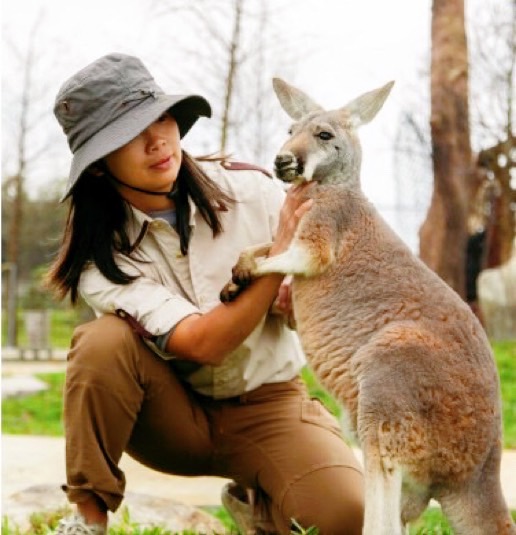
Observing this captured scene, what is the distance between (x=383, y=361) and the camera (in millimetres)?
2094

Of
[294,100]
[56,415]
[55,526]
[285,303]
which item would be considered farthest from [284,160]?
[56,415]

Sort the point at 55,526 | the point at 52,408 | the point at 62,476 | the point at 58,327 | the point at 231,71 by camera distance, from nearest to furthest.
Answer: the point at 55,526
the point at 62,476
the point at 52,408
the point at 231,71
the point at 58,327

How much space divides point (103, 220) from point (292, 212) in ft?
2.07

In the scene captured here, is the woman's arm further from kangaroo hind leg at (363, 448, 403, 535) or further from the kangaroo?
kangaroo hind leg at (363, 448, 403, 535)

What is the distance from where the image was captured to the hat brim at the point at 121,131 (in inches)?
96.5

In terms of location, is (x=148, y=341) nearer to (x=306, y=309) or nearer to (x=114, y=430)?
(x=114, y=430)

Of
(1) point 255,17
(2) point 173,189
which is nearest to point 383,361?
(2) point 173,189

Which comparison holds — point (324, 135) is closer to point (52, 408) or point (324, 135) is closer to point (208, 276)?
point (208, 276)

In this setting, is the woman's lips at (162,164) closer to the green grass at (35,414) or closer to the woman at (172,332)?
the woman at (172,332)

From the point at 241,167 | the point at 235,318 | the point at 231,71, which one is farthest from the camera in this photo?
the point at 231,71

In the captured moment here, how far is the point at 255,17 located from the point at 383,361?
7.83 metres

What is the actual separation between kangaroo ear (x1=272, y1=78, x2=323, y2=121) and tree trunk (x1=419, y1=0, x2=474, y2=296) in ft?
19.5

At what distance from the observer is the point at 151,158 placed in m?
2.55

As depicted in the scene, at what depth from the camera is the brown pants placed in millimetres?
2543
